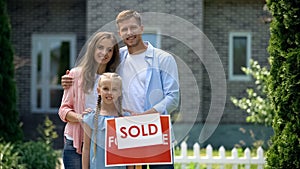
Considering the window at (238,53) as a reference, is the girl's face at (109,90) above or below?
below

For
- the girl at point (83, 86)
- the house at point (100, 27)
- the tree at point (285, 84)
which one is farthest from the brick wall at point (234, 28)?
the girl at point (83, 86)

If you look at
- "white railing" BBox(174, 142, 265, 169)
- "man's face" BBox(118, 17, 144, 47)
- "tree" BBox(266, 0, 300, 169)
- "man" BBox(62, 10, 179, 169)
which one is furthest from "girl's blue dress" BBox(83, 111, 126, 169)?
"white railing" BBox(174, 142, 265, 169)

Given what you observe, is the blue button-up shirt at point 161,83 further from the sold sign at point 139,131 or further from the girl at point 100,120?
the girl at point 100,120

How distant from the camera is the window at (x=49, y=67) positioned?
16.8m

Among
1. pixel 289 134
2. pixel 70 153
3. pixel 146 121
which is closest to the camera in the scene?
pixel 146 121

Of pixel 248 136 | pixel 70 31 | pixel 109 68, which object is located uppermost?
pixel 70 31

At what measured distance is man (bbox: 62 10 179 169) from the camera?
4.79 metres

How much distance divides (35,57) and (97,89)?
12186 mm

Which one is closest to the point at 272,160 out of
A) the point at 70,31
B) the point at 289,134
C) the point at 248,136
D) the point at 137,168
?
the point at 289,134

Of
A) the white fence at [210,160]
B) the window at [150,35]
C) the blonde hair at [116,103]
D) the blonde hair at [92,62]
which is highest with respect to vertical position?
the window at [150,35]

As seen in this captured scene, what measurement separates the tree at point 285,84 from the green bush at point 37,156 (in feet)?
10.1

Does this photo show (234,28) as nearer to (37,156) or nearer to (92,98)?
(37,156)

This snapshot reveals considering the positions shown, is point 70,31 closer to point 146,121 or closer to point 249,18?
point 249,18

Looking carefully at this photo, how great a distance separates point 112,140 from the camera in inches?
189
